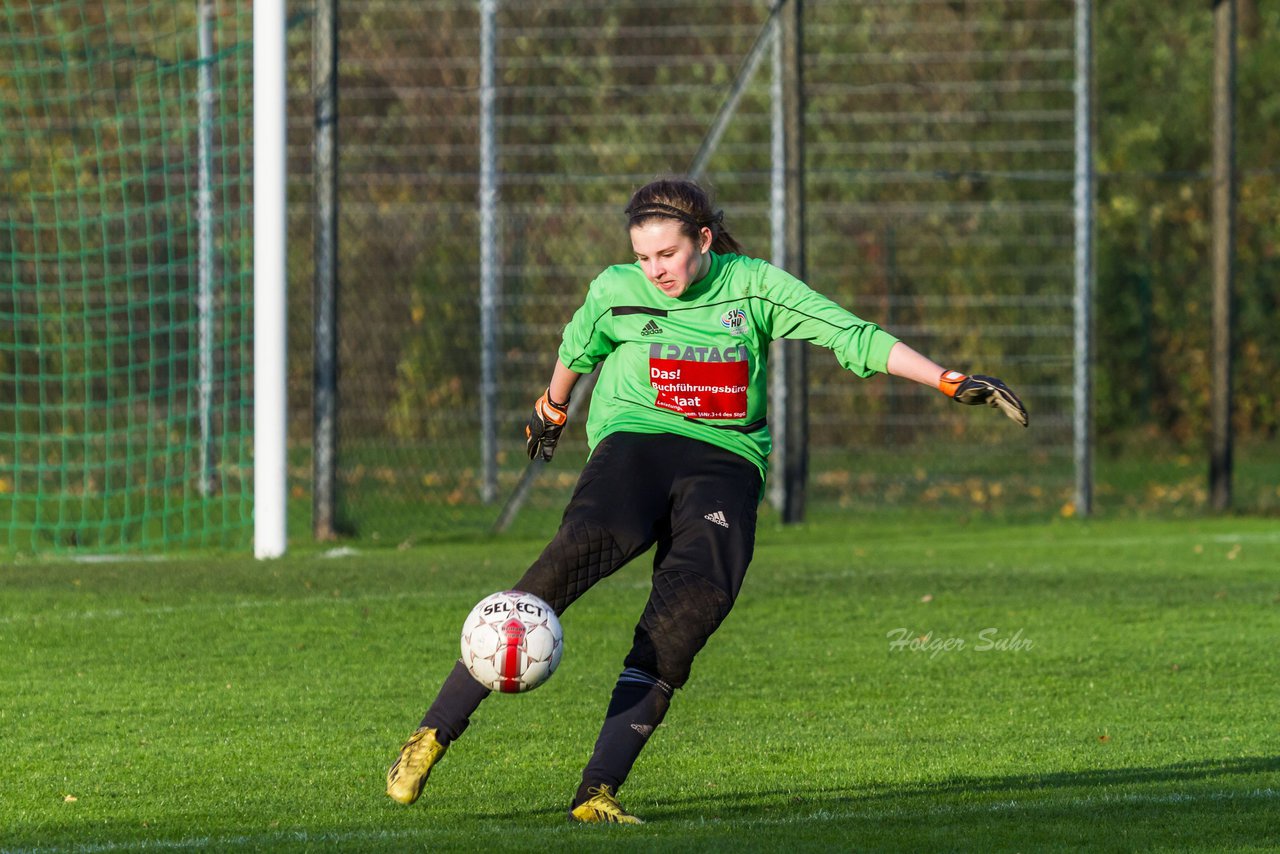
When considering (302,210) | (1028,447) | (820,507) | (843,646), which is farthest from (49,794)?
(302,210)

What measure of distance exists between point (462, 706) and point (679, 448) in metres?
0.96

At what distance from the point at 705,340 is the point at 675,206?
1.30ft

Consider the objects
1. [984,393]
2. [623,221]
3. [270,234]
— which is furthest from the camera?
[623,221]

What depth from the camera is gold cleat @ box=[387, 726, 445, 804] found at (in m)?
5.18

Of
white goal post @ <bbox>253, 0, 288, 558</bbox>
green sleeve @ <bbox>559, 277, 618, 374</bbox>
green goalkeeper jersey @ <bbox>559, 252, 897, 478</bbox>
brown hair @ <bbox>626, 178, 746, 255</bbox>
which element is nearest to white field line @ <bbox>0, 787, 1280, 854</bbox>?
green goalkeeper jersey @ <bbox>559, 252, 897, 478</bbox>

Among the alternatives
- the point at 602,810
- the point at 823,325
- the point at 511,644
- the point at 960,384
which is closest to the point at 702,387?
the point at 823,325

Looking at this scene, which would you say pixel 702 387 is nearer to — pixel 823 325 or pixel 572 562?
pixel 823 325

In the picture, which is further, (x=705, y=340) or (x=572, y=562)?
(x=705, y=340)

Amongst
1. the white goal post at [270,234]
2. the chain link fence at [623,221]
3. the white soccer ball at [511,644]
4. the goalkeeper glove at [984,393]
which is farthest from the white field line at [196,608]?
the goalkeeper glove at [984,393]

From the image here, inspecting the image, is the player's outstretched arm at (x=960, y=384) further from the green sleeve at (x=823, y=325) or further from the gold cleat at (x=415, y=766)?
the gold cleat at (x=415, y=766)

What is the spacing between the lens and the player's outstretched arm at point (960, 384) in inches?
195

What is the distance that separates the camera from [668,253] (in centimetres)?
534

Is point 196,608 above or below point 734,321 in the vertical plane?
below

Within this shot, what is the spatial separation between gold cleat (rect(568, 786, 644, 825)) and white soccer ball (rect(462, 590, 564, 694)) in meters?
0.36
